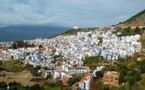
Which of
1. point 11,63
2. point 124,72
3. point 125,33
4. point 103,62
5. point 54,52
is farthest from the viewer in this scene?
point 125,33

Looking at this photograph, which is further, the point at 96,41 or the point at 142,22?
the point at 142,22

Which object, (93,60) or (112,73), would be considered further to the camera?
(93,60)

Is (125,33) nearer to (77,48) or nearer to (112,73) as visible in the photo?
(77,48)

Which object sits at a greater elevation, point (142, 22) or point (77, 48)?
point (142, 22)

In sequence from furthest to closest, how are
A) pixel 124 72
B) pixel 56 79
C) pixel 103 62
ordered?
1. pixel 103 62
2. pixel 56 79
3. pixel 124 72

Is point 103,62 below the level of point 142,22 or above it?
below

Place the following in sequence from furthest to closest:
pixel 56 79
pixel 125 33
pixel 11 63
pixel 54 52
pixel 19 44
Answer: pixel 19 44, pixel 125 33, pixel 54 52, pixel 11 63, pixel 56 79

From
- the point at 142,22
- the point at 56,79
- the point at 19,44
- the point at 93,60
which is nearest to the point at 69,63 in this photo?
the point at 93,60

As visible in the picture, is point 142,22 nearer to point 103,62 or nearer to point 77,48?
point 77,48

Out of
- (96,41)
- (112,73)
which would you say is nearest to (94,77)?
(112,73)
